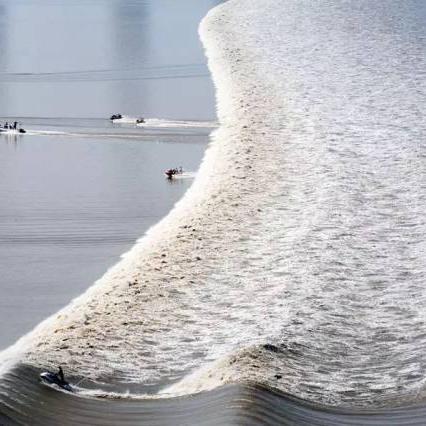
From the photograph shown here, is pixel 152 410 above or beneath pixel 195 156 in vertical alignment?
beneath

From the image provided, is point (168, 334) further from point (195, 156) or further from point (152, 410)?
point (195, 156)

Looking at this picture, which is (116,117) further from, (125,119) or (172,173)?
(172,173)

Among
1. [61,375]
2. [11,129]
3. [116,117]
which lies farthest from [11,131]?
[61,375]

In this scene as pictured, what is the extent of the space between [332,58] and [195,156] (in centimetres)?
1131

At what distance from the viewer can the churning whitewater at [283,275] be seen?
1086cm

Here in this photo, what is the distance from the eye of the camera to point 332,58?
32.0 meters

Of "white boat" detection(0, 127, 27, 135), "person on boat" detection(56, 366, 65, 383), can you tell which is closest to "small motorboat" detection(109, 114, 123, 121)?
"white boat" detection(0, 127, 27, 135)

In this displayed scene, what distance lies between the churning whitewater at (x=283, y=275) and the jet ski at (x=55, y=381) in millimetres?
313

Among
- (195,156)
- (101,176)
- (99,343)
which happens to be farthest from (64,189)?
(99,343)

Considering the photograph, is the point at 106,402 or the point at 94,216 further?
the point at 94,216

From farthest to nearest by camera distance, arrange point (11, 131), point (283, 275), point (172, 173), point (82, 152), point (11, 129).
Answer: point (11, 129), point (11, 131), point (82, 152), point (172, 173), point (283, 275)

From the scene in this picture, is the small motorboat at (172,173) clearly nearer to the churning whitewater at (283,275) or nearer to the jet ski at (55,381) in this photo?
the churning whitewater at (283,275)

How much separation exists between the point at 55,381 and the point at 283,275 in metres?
3.90

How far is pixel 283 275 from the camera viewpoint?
1348 cm
